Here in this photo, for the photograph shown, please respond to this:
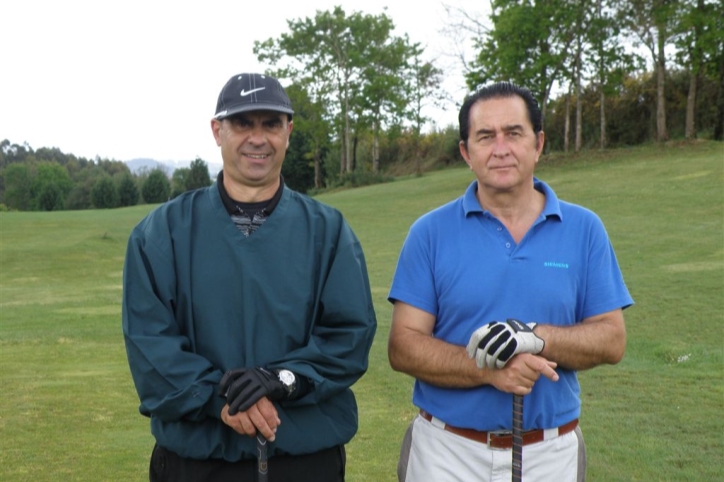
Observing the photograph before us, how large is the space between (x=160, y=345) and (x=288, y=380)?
45cm

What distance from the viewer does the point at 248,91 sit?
317 centimetres

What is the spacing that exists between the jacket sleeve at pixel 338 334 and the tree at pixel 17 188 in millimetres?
96855

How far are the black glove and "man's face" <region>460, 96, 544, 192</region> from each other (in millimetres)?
1058

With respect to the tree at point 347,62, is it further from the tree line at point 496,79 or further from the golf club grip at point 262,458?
the golf club grip at point 262,458

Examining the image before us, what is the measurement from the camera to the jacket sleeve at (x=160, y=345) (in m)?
2.90

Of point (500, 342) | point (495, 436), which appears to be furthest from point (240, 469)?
point (500, 342)

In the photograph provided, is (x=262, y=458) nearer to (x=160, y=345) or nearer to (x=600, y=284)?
(x=160, y=345)

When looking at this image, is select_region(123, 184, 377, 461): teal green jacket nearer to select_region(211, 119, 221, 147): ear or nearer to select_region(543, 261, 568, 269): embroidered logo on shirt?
select_region(211, 119, 221, 147): ear

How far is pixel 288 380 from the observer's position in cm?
289

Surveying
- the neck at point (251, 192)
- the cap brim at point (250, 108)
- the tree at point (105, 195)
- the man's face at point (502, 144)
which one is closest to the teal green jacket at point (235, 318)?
the neck at point (251, 192)

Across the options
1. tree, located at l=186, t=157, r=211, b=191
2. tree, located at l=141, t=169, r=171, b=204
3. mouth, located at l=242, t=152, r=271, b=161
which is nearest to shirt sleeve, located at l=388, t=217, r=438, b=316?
mouth, located at l=242, t=152, r=271, b=161

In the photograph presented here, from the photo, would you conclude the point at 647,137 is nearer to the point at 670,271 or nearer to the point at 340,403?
the point at 670,271

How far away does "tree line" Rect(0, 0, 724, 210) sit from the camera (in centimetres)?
3547

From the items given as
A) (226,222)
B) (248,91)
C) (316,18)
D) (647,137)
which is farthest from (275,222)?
(316,18)
